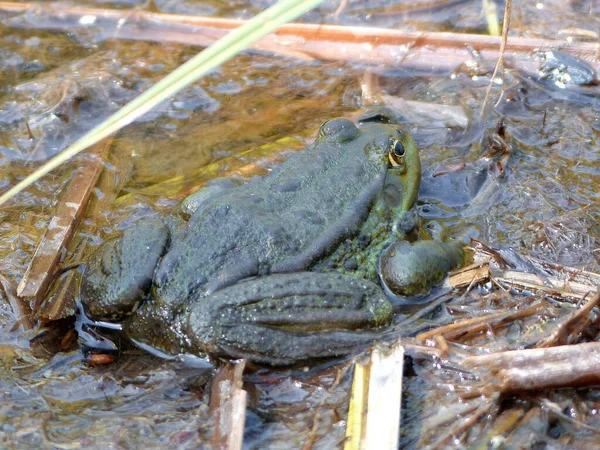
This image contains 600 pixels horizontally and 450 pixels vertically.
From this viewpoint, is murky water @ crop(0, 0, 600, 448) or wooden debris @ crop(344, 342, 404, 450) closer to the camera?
wooden debris @ crop(344, 342, 404, 450)

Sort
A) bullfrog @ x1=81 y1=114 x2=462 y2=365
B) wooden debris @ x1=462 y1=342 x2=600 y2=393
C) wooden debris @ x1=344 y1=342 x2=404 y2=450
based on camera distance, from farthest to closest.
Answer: bullfrog @ x1=81 y1=114 x2=462 y2=365 → wooden debris @ x1=462 y1=342 x2=600 y2=393 → wooden debris @ x1=344 y1=342 x2=404 y2=450

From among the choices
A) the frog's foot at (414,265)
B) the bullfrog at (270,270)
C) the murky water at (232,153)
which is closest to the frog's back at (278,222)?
the bullfrog at (270,270)

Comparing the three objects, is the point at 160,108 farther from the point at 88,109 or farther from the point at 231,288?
the point at 231,288

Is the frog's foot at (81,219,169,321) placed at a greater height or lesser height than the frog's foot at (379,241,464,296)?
greater

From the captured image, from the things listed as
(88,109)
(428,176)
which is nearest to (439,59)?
(428,176)

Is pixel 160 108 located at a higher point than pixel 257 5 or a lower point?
lower

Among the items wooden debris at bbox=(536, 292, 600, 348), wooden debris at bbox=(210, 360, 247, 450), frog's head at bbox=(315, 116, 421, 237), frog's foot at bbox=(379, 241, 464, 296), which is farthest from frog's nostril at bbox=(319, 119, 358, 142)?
wooden debris at bbox=(536, 292, 600, 348)

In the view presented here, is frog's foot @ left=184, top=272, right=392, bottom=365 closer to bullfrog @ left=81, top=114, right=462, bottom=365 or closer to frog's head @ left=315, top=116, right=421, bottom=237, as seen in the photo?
bullfrog @ left=81, top=114, right=462, bottom=365

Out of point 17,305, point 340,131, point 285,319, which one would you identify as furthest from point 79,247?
point 340,131
